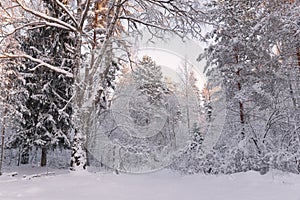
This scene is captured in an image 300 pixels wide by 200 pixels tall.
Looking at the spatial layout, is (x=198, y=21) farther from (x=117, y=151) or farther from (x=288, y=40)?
(x=117, y=151)

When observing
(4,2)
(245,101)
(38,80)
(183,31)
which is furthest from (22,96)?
(245,101)

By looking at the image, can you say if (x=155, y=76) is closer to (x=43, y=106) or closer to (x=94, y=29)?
(x=94, y=29)

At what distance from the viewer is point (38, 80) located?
1515cm

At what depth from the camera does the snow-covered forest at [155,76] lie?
728 centimetres

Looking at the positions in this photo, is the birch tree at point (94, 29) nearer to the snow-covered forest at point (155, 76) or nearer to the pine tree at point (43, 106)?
the snow-covered forest at point (155, 76)

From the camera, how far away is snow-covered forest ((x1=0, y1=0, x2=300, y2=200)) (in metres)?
7.28

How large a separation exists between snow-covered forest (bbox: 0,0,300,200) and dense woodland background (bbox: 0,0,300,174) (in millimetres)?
47

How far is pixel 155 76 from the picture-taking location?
38.8 ft

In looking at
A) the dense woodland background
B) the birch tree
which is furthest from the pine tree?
the birch tree

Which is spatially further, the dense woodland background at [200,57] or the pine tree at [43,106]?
the pine tree at [43,106]

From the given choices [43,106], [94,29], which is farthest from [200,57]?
[43,106]

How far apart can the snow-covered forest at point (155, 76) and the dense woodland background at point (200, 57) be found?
47mm

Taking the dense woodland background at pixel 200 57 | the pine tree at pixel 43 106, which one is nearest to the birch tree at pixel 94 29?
the dense woodland background at pixel 200 57

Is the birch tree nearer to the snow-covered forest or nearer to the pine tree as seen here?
the snow-covered forest
